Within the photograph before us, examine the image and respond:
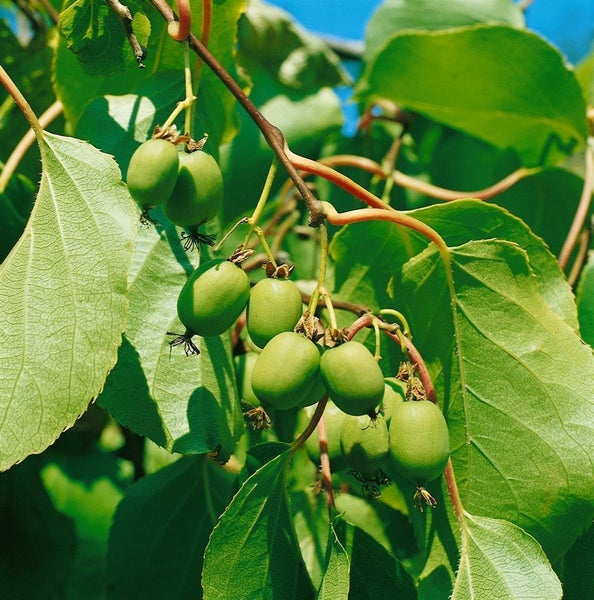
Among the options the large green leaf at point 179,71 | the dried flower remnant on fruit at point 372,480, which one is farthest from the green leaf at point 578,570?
the large green leaf at point 179,71

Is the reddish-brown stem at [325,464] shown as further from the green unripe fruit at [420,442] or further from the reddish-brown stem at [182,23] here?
the reddish-brown stem at [182,23]

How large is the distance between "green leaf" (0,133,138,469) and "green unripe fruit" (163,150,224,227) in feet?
0.24

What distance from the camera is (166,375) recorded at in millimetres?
1053

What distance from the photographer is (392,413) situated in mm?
933

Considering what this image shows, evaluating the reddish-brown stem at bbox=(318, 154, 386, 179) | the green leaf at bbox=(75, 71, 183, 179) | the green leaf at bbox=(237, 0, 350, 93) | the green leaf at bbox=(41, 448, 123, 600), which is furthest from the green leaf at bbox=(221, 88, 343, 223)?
the green leaf at bbox=(41, 448, 123, 600)

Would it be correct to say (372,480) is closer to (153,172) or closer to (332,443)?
(332,443)

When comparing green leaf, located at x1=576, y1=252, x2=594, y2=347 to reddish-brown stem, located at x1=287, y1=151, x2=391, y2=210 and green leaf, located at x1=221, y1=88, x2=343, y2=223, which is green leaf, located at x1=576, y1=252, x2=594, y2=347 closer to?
reddish-brown stem, located at x1=287, y1=151, x2=391, y2=210

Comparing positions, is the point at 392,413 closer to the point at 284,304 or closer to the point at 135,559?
the point at 284,304

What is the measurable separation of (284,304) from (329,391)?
0.38 ft

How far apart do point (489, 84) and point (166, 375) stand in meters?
0.96

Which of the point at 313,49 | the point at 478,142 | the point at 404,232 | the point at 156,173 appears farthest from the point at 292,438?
the point at 313,49

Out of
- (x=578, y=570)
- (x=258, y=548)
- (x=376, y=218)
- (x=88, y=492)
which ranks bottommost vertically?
(x=88, y=492)

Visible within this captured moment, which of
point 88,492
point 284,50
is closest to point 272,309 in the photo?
point 88,492

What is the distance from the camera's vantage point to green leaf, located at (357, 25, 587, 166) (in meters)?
1.52
